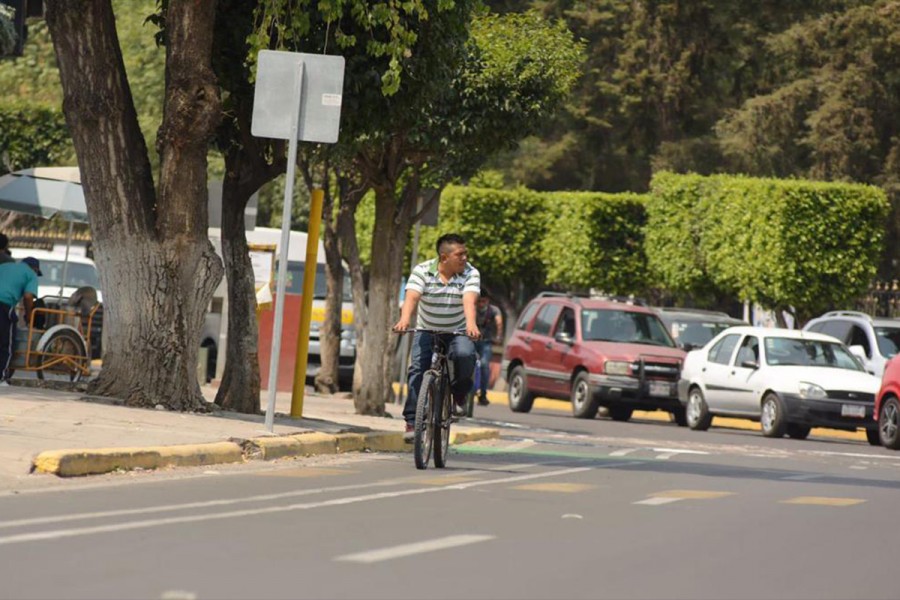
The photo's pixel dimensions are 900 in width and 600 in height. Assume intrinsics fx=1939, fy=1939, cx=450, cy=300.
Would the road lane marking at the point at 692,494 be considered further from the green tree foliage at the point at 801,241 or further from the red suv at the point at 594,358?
the green tree foliage at the point at 801,241

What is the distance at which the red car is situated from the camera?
80.0 ft

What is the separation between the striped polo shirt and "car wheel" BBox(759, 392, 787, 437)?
12710mm

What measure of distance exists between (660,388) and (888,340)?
3619 millimetres

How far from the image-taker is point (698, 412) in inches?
1145

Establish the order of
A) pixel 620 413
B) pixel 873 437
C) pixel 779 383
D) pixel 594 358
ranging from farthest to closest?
pixel 620 413
pixel 594 358
pixel 873 437
pixel 779 383

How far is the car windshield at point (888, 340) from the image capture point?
29844mm

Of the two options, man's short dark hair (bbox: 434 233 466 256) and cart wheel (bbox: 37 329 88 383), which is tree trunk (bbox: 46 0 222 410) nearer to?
man's short dark hair (bbox: 434 233 466 256)

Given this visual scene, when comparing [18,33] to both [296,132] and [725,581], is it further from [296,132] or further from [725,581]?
[725,581]

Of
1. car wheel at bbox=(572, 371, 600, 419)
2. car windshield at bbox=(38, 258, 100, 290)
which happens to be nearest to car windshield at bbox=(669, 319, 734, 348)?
car wheel at bbox=(572, 371, 600, 419)

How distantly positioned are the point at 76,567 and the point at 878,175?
144 feet

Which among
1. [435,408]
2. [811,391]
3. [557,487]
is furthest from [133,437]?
[811,391]

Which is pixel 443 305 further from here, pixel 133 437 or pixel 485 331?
pixel 485 331

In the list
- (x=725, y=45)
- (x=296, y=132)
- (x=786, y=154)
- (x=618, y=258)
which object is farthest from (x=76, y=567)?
(x=725, y=45)

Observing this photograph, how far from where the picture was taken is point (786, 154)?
51844mm
